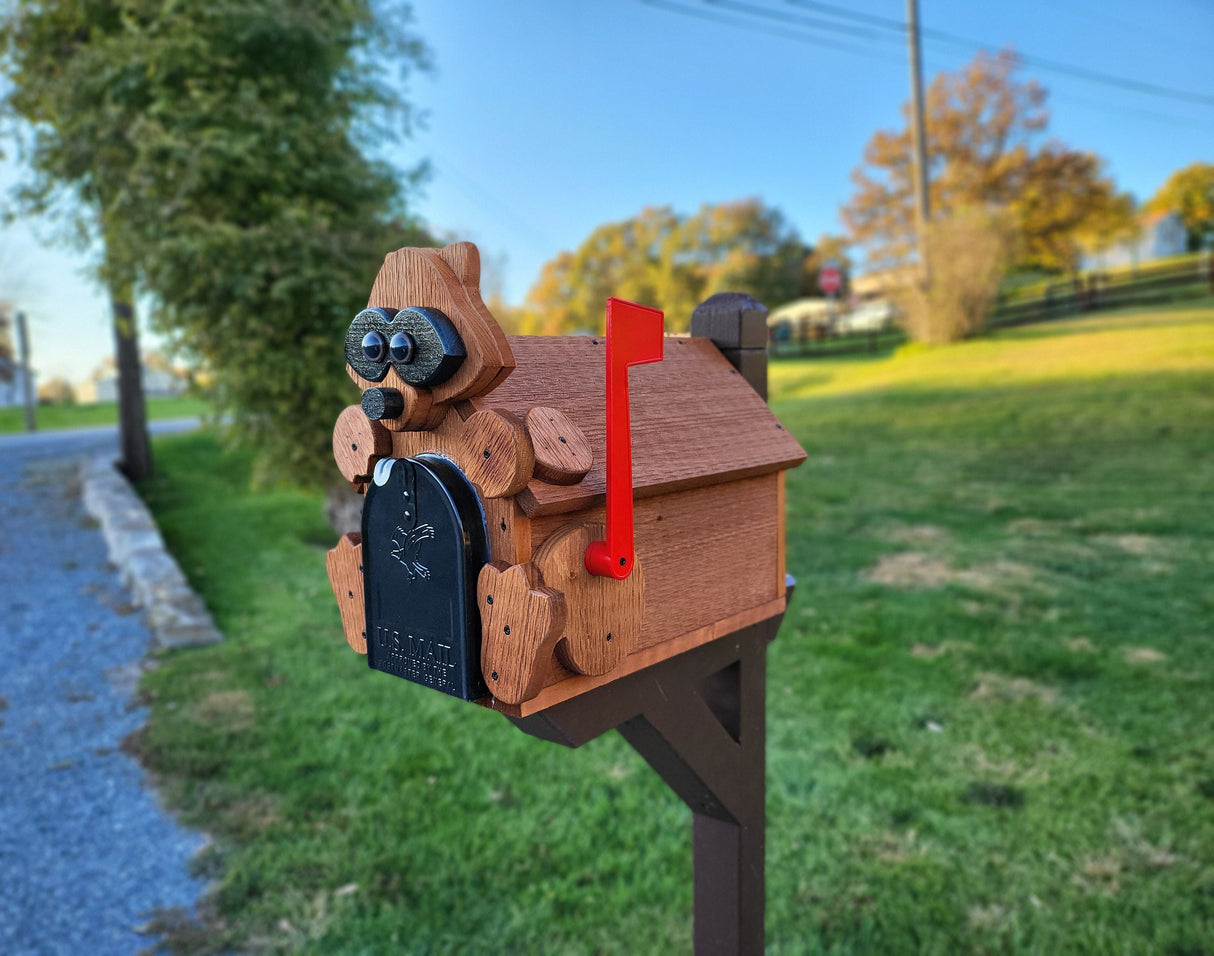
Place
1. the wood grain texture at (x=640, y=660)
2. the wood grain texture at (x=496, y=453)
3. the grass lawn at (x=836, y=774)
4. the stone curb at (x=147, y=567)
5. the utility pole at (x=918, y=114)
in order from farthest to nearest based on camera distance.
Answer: the utility pole at (x=918, y=114)
the stone curb at (x=147, y=567)
the grass lawn at (x=836, y=774)
the wood grain texture at (x=640, y=660)
the wood grain texture at (x=496, y=453)

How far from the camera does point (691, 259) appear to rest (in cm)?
3409

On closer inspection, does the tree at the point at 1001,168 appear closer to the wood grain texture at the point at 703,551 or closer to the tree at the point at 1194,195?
the tree at the point at 1194,195

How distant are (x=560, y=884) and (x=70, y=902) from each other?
1.67 metres

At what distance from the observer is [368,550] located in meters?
1.07

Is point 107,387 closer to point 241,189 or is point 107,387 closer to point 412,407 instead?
point 241,189

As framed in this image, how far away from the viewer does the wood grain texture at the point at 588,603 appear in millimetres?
931

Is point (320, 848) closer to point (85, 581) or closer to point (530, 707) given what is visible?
point (530, 707)

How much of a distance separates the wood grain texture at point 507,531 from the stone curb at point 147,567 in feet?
15.6

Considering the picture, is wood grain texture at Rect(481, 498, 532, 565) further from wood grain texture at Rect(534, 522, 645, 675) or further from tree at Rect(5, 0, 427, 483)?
tree at Rect(5, 0, 427, 483)

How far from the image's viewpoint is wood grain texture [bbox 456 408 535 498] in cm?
87

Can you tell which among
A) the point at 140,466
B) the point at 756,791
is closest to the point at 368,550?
the point at 756,791

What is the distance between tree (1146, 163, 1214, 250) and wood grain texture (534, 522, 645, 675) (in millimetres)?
47135

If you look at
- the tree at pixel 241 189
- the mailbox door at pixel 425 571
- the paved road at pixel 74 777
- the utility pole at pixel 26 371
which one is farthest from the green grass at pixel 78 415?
the mailbox door at pixel 425 571

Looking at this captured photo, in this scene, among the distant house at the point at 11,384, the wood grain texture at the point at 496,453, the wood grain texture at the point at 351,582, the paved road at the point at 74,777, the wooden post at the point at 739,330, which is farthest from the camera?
Result: the distant house at the point at 11,384
